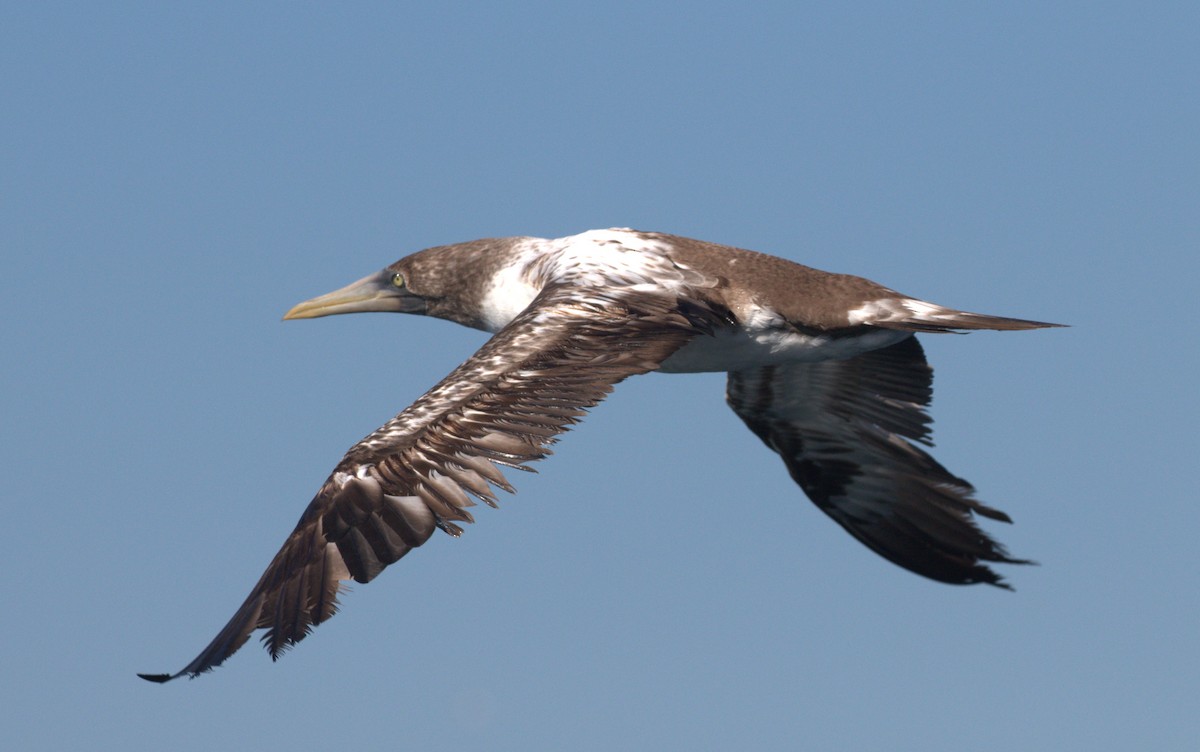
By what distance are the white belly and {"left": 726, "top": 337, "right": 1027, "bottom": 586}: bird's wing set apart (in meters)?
2.28

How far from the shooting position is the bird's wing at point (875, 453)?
13.5 metres

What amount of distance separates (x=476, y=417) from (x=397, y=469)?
1.74 feet

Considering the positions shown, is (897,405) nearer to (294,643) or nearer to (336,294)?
(336,294)

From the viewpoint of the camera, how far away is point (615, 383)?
30.2 feet

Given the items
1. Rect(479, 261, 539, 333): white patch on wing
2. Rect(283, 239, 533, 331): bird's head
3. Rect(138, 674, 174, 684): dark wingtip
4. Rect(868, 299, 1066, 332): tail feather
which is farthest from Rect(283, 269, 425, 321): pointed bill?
Rect(138, 674, 174, 684): dark wingtip

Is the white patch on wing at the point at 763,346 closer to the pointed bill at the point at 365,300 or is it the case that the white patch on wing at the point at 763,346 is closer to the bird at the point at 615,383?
the bird at the point at 615,383

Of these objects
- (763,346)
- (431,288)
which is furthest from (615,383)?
(431,288)

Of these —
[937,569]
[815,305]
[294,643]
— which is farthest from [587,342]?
[937,569]

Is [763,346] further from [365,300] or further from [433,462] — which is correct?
[365,300]

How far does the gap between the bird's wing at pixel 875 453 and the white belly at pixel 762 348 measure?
2.28 m

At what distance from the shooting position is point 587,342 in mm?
9617

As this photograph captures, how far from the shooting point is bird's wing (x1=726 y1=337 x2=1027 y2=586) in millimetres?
13484

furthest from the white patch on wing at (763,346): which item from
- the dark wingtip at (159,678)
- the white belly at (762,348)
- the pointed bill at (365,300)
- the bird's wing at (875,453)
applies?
the dark wingtip at (159,678)

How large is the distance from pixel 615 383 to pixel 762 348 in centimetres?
200
